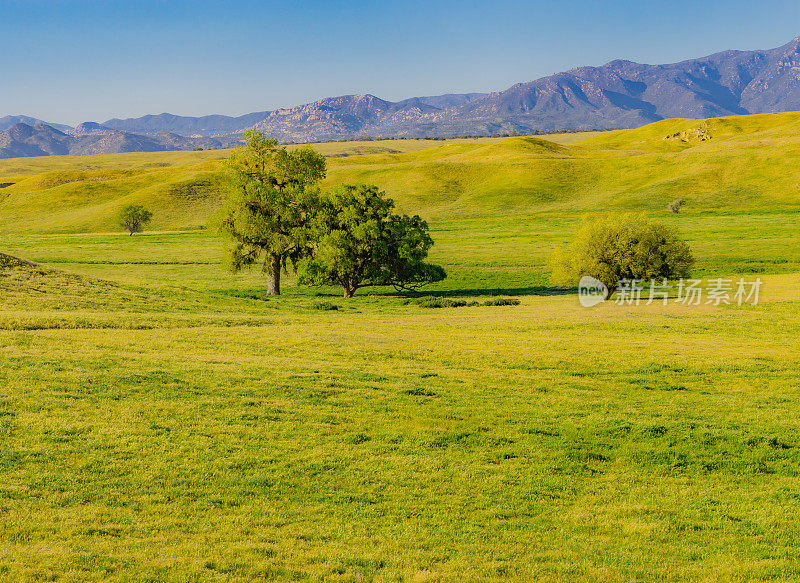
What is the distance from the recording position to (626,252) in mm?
53406

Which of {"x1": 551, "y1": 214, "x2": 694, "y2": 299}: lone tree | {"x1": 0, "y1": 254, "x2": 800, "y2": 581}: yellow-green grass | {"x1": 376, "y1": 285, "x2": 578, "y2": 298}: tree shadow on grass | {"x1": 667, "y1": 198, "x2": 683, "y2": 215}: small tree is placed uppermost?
{"x1": 667, "y1": 198, "x2": 683, "y2": 215}: small tree

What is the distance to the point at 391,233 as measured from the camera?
200ft

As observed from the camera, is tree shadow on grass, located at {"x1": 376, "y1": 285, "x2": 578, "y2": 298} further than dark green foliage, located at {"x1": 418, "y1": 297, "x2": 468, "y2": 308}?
Yes

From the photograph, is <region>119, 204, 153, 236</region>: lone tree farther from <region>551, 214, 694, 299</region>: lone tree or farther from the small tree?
the small tree

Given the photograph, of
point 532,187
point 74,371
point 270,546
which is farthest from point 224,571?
point 532,187

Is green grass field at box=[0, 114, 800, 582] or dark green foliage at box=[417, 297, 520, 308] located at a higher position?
green grass field at box=[0, 114, 800, 582]

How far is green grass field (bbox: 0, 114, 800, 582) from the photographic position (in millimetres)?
12078

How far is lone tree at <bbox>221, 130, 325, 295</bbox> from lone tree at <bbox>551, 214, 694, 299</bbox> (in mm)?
26454

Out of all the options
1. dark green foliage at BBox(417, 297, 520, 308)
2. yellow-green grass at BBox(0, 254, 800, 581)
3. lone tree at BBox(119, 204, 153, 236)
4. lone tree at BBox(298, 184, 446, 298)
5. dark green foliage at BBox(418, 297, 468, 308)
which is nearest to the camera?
yellow-green grass at BBox(0, 254, 800, 581)

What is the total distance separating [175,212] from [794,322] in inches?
5622

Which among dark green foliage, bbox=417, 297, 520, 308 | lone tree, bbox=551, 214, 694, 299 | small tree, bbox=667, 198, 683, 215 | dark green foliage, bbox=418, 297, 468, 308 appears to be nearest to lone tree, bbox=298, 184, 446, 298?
dark green foliage, bbox=418, 297, 468, 308

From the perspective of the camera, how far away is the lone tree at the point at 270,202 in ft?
203

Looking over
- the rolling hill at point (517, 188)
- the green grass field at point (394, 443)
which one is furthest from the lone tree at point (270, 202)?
the rolling hill at point (517, 188)

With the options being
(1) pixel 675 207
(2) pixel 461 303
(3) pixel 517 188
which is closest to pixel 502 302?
(2) pixel 461 303
